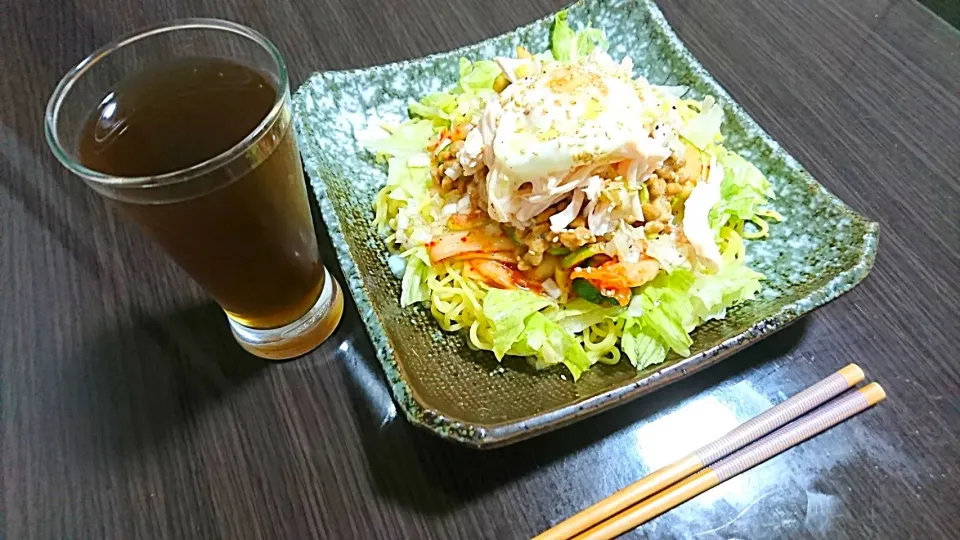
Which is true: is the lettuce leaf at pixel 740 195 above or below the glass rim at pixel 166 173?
below

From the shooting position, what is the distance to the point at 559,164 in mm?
1482

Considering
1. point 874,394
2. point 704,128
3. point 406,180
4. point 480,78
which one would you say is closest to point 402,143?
point 406,180

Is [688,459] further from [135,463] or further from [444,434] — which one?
[135,463]

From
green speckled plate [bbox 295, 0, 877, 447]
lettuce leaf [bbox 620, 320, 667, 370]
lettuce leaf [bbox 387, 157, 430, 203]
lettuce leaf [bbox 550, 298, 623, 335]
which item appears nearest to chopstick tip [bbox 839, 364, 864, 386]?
green speckled plate [bbox 295, 0, 877, 447]

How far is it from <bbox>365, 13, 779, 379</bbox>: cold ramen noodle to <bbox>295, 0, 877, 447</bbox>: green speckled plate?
53mm

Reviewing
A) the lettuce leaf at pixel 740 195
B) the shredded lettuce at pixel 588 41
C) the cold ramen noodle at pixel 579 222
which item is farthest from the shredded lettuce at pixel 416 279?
the shredded lettuce at pixel 588 41

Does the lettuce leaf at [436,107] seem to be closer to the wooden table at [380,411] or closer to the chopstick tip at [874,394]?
the wooden table at [380,411]

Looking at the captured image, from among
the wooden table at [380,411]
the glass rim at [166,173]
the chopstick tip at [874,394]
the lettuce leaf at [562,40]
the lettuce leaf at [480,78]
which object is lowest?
the wooden table at [380,411]

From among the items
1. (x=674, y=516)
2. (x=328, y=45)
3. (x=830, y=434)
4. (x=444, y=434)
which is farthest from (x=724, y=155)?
(x=328, y=45)

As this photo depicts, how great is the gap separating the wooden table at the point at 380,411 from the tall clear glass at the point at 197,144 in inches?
12.5

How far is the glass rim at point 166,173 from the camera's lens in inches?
41.0

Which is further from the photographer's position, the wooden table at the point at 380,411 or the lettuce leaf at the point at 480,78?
the lettuce leaf at the point at 480,78

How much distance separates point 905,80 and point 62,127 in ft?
7.21

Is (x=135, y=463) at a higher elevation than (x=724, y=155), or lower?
lower
